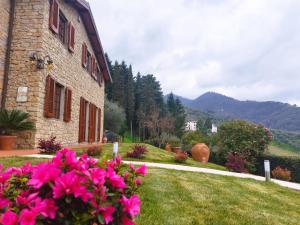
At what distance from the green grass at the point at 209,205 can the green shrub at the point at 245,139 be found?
957 cm

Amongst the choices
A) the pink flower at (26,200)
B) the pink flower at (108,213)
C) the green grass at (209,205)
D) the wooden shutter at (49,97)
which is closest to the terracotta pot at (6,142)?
the wooden shutter at (49,97)

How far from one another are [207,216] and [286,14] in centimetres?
1112

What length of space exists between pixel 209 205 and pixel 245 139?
1280 centimetres

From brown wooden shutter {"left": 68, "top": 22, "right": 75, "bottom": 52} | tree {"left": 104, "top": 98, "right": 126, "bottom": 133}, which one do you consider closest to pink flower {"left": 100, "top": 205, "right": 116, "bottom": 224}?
brown wooden shutter {"left": 68, "top": 22, "right": 75, "bottom": 52}

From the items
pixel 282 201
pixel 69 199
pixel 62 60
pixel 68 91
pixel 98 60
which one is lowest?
pixel 282 201

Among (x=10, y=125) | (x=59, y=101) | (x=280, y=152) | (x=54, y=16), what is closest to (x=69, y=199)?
(x=10, y=125)

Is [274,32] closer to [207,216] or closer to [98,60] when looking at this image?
[98,60]

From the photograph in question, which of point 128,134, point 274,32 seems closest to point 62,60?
point 274,32

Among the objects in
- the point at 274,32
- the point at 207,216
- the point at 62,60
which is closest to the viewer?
the point at 207,216

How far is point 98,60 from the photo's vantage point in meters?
18.4

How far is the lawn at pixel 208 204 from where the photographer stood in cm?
336

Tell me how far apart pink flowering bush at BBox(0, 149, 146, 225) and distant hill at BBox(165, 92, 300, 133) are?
82.8 meters

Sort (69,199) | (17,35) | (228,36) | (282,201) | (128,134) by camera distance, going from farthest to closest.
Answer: (128,134)
(228,36)
(17,35)
(282,201)
(69,199)

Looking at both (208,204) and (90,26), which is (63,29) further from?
(208,204)
